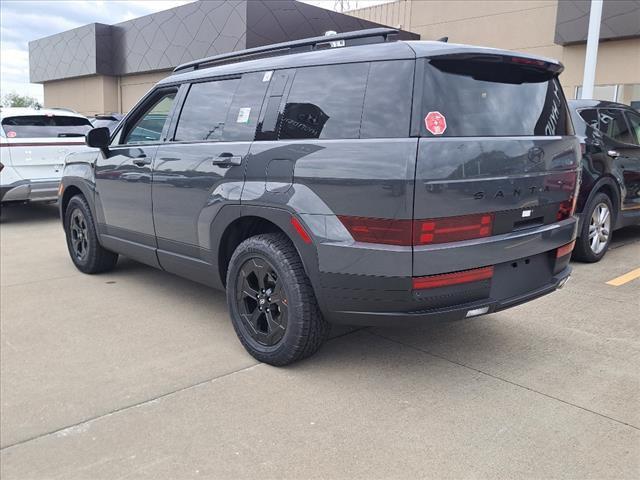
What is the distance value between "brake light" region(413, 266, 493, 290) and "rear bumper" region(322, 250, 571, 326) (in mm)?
29

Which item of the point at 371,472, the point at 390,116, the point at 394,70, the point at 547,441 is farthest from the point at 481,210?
the point at 371,472

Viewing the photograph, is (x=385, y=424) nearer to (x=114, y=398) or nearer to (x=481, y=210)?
(x=481, y=210)

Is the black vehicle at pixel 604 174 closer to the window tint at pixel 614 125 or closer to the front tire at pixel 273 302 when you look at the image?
the window tint at pixel 614 125

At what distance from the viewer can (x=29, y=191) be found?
349 inches

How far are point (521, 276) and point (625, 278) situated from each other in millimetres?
2860

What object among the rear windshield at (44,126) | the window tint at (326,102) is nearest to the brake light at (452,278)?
the window tint at (326,102)

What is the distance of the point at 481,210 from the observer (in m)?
2.99

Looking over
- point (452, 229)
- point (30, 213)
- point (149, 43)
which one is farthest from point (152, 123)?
point (149, 43)

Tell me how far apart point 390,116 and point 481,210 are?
0.70 m

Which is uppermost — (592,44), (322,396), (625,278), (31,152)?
(592,44)

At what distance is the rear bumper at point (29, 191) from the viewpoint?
8.70 metres

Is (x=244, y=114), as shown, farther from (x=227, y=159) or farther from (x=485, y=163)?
(x=485, y=163)

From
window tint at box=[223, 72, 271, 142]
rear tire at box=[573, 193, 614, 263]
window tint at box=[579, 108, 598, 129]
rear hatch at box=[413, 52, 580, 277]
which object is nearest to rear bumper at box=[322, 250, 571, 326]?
rear hatch at box=[413, 52, 580, 277]

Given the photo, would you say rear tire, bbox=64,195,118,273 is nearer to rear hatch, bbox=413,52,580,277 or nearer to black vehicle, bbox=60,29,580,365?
black vehicle, bbox=60,29,580,365
